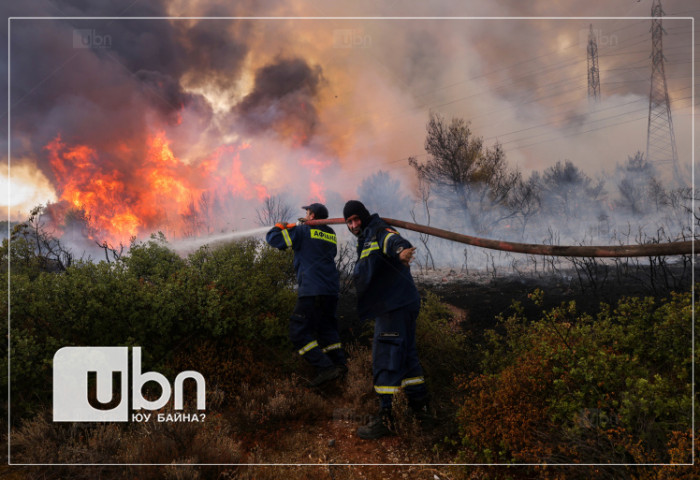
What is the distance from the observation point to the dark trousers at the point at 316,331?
5.38m

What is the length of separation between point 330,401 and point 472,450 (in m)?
1.98

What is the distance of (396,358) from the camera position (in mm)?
4043

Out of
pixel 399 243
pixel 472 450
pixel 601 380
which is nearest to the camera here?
pixel 601 380

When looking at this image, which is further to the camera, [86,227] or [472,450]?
[86,227]

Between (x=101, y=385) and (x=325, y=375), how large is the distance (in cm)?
258

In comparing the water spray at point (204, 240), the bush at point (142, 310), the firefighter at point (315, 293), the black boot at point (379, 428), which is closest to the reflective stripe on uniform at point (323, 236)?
the firefighter at point (315, 293)

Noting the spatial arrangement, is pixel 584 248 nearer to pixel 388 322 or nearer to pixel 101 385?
pixel 388 322

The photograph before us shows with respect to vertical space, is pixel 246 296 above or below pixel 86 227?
below

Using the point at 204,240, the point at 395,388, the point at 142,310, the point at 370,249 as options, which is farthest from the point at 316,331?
the point at 204,240

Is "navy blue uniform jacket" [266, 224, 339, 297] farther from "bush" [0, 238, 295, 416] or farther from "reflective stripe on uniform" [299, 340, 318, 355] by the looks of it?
"bush" [0, 238, 295, 416]

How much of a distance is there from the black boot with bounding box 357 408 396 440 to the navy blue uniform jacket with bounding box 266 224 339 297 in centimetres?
183

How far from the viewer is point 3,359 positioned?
4023mm

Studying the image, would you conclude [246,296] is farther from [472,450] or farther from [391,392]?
[472,450]

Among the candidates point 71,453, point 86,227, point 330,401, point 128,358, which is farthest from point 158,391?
point 86,227
